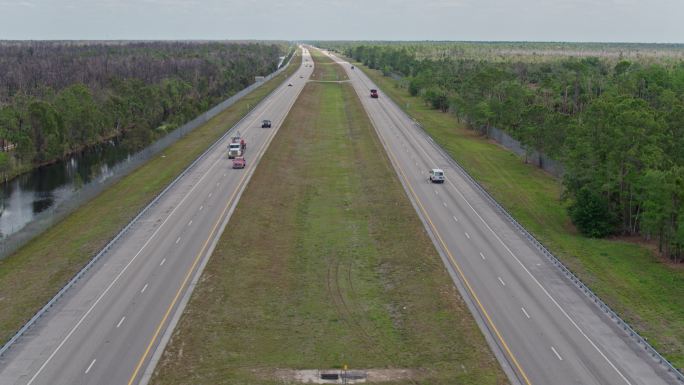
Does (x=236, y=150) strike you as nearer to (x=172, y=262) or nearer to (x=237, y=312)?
(x=172, y=262)

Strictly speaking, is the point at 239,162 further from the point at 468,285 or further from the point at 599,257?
the point at 599,257

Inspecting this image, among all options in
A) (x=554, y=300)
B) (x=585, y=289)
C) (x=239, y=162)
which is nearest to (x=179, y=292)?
(x=554, y=300)

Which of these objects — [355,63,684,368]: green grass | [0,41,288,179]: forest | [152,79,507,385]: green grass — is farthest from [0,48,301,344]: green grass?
[355,63,684,368]: green grass

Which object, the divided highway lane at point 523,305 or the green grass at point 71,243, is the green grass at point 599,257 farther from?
the green grass at point 71,243

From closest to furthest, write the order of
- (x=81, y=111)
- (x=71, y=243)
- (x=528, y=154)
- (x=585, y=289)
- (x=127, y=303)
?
(x=127, y=303) < (x=585, y=289) < (x=71, y=243) < (x=528, y=154) < (x=81, y=111)

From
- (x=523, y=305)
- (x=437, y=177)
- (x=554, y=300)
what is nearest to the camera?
(x=523, y=305)

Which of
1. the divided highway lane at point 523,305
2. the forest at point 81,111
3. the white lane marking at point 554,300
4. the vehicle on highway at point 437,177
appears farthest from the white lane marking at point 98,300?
the forest at point 81,111
